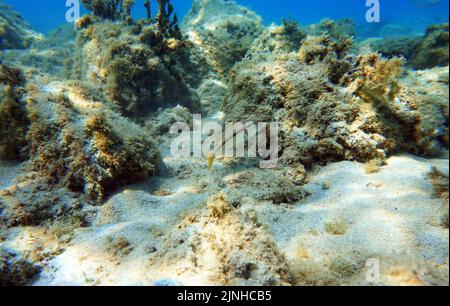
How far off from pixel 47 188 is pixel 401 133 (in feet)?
15.8

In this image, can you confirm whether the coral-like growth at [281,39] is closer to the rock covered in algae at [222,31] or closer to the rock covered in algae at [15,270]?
the rock covered in algae at [222,31]

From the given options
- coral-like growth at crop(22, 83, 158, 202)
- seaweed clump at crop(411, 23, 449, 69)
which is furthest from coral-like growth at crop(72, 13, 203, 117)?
seaweed clump at crop(411, 23, 449, 69)

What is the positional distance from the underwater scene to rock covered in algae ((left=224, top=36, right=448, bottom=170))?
0.07ft

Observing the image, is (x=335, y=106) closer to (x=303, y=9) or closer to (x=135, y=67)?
(x=135, y=67)

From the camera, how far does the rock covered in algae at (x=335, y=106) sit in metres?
3.51

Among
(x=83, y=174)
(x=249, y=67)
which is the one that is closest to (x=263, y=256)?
(x=83, y=174)

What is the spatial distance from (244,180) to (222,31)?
23.5 ft

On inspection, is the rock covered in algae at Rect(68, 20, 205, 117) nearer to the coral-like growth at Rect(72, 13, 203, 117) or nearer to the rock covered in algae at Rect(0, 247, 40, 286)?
the coral-like growth at Rect(72, 13, 203, 117)

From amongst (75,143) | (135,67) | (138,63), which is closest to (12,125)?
(75,143)

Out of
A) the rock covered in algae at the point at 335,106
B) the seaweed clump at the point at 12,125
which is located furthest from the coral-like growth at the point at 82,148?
the rock covered in algae at the point at 335,106

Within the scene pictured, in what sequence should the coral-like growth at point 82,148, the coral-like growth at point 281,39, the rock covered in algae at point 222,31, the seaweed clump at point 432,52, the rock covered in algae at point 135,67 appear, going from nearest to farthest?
the coral-like growth at point 82,148
the rock covered in algae at point 135,67
the seaweed clump at point 432,52
the rock covered in algae at point 222,31
the coral-like growth at point 281,39

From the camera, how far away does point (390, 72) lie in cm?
350

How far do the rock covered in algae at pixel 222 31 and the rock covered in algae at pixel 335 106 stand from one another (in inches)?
157

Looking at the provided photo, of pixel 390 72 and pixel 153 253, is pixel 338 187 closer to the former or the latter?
pixel 390 72
